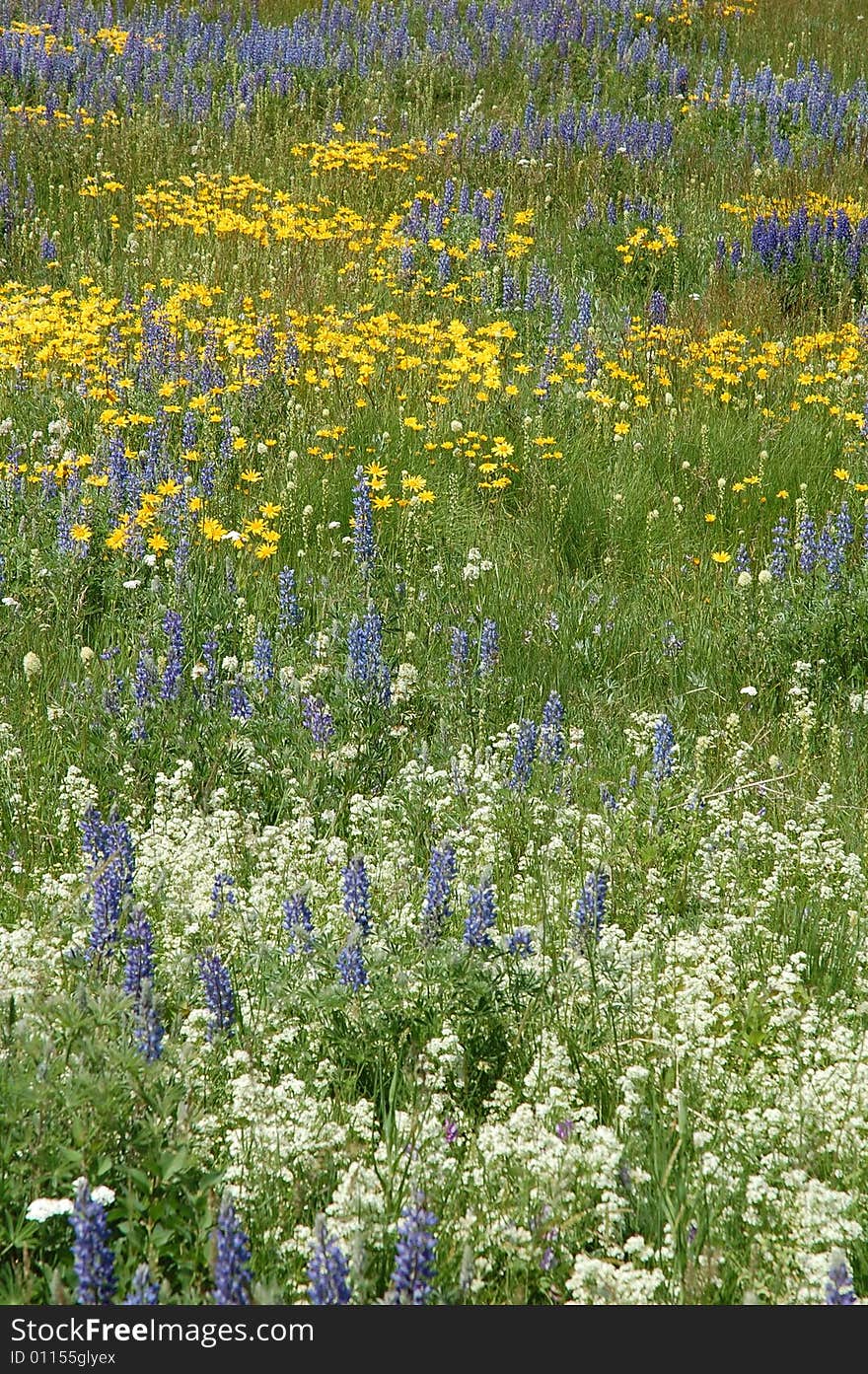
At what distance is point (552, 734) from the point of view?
12.8 feet

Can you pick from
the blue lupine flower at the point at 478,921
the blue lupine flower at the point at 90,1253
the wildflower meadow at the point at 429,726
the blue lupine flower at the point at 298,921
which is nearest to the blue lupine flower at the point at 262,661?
the wildflower meadow at the point at 429,726

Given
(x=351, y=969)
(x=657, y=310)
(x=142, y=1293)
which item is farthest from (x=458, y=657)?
(x=657, y=310)

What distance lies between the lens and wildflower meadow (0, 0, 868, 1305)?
2.26 m

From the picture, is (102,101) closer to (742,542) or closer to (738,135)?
(738,135)

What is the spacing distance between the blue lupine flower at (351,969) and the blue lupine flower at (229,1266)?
707 mm

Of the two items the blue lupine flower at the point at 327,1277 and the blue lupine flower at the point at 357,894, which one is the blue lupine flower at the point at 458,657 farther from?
the blue lupine flower at the point at 327,1277

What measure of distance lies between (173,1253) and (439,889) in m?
0.90

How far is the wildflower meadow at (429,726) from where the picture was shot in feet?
7.43

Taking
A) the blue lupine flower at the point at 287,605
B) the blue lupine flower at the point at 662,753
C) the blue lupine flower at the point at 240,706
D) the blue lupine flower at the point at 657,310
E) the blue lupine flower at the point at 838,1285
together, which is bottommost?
the blue lupine flower at the point at 838,1285

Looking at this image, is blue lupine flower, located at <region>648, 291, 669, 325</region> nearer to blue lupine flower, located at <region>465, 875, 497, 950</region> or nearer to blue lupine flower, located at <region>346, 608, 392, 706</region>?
blue lupine flower, located at <region>346, 608, 392, 706</region>

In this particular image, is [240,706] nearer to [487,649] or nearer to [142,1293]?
[487,649]

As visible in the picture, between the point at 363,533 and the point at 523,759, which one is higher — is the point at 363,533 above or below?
above

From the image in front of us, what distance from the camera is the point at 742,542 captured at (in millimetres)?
5352

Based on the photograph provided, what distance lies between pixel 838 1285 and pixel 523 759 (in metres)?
1.96
